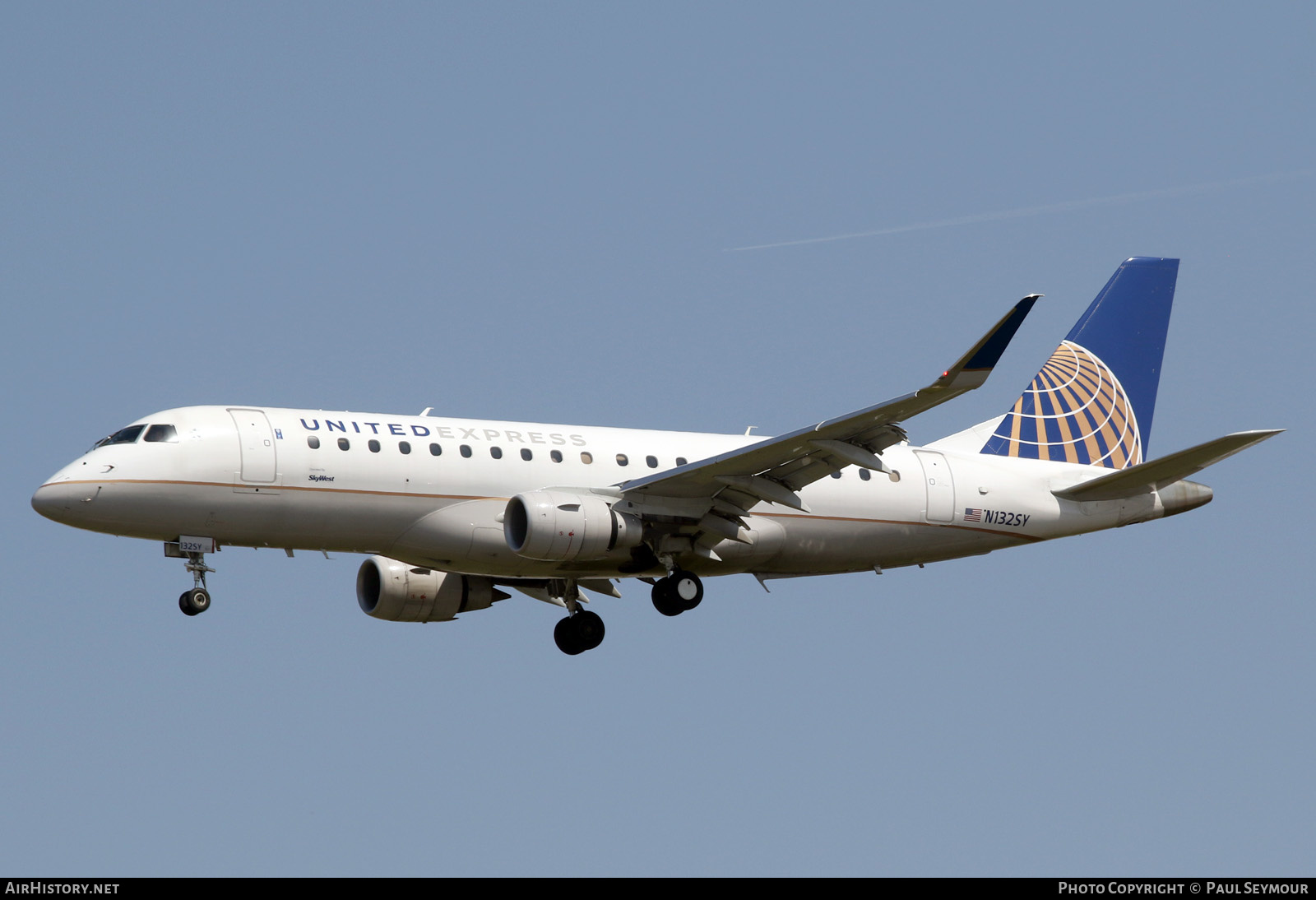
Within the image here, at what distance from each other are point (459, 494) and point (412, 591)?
4662mm

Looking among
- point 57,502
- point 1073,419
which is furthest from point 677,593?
point 57,502

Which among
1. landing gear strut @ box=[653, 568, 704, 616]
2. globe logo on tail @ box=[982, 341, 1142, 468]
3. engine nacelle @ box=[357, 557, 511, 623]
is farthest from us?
globe logo on tail @ box=[982, 341, 1142, 468]

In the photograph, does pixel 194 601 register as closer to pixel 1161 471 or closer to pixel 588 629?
pixel 588 629

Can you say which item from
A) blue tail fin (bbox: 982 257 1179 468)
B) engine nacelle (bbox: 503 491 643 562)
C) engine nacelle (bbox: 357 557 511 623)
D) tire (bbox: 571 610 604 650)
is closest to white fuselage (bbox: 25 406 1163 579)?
engine nacelle (bbox: 503 491 643 562)

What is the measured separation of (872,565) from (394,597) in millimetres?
9919

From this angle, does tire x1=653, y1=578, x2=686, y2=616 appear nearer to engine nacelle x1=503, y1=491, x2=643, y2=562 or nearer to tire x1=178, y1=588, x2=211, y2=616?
engine nacelle x1=503, y1=491, x2=643, y2=562

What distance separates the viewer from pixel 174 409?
33656 mm

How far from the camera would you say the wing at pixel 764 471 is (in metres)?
31.3

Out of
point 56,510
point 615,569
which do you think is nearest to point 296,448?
point 56,510

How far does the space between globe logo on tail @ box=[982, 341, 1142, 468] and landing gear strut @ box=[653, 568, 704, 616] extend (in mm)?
7943

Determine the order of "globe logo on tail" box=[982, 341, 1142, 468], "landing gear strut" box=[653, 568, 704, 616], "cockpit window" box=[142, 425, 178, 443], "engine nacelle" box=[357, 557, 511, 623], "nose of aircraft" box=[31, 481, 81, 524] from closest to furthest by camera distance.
Answer: 1. "nose of aircraft" box=[31, 481, 81, 524]
2. "cockpit window" box=[142, 425, 178, 443]
3. "landing gear strut" box=[653, 568, 704, 616]
4. "engine nacelle" box=[357, 557, 511, 623]
5. "globe logo on tail" box=[982, 341, 1142, 468]

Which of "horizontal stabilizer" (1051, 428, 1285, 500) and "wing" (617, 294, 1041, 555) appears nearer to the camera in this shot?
"wing" (617, 294, 1041, 555)

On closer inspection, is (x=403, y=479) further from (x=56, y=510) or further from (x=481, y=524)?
(x=56, y=510)

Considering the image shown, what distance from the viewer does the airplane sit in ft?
107
